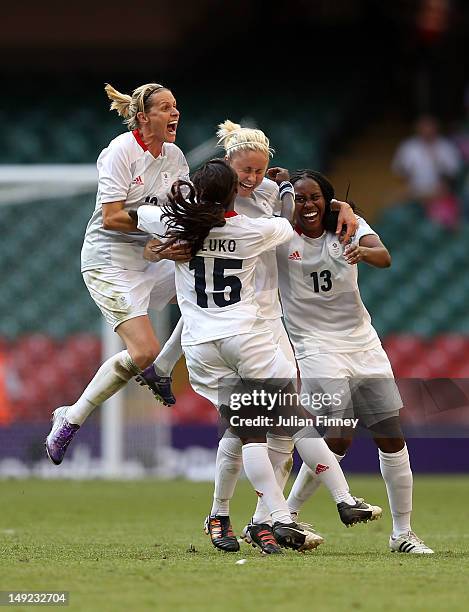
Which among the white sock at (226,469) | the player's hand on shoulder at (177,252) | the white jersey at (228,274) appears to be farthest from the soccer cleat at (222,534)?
the player's hand on shoulder at (177,252)

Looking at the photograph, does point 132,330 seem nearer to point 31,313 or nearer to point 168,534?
point 168,534

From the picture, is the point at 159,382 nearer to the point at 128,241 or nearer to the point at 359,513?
the point at 128,241

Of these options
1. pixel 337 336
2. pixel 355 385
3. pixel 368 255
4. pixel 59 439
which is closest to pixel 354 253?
pixel 368 255

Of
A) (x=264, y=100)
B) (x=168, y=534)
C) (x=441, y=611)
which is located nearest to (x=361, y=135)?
(x=264, y=100)

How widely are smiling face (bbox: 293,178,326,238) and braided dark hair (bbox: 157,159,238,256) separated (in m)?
0.47

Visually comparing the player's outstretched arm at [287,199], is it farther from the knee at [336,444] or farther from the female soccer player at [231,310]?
the knee at [336,444]

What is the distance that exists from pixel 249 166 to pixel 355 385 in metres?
1.18

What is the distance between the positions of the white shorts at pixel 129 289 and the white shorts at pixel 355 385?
3.61ft

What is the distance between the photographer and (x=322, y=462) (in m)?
6.07

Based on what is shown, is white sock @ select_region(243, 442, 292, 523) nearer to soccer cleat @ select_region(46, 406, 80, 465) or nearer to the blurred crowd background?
soccer cleat @ select_region(46, 406, 80, 465)

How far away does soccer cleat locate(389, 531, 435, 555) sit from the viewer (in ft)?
20.0

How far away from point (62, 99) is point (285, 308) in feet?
36.5

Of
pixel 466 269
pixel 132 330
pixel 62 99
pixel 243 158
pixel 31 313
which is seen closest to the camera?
pixel 243 158

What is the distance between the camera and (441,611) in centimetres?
425
